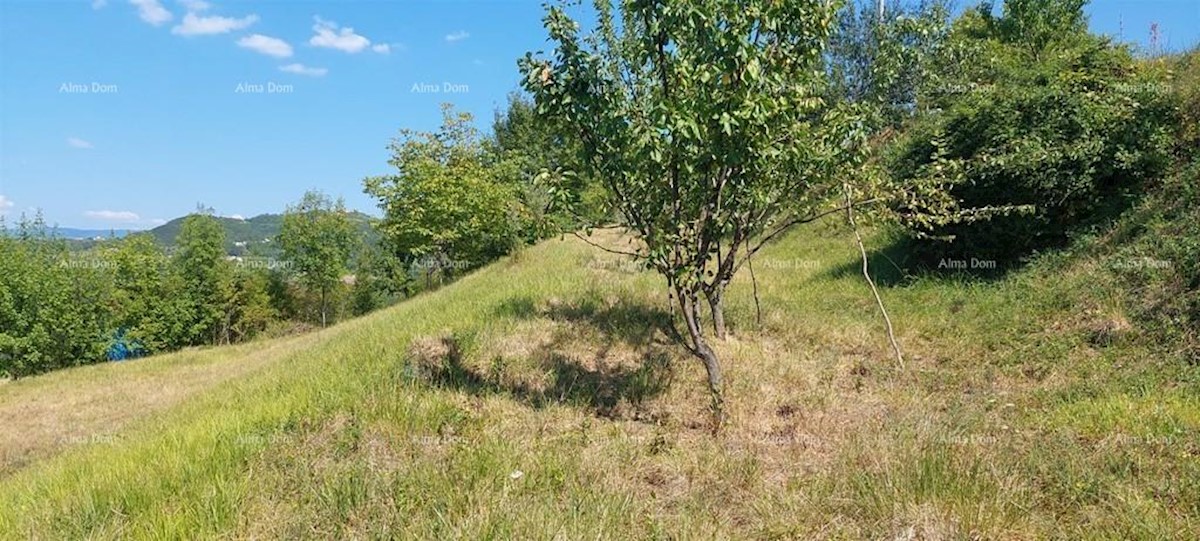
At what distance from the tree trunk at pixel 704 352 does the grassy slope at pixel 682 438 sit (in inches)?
9.3

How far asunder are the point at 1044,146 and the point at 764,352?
214 inches

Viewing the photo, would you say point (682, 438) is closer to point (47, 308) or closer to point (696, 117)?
point (696, 117)

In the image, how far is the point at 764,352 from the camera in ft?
23.3

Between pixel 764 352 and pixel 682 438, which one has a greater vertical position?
pixel 764 352

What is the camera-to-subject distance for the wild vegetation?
3.55 m

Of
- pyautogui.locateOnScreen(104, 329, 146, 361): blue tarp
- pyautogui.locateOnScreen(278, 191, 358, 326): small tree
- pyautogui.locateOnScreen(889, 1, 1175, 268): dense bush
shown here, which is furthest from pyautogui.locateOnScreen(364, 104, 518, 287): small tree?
pyautogui.locateOnScreen(889, 1, 1175, 268): dense bush

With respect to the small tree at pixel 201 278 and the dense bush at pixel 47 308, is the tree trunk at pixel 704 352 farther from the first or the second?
the small tree at pixel 201 278

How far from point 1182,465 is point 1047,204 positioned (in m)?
6.16

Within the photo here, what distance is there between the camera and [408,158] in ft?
127

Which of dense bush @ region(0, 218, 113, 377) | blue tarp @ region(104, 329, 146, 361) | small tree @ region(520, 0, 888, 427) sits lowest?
blue tarp @ region(104, 329, 146, 361)

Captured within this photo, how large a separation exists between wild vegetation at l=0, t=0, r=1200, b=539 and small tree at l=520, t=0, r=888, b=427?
3 cm

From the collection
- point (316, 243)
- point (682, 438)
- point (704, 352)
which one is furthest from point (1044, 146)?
point (316, 243)

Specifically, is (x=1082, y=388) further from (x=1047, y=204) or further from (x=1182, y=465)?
(x=1047, y=204)

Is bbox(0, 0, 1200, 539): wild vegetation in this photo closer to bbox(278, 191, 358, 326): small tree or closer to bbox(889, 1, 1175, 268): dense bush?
bbox(889, 1, 1175, 268): dense bush
